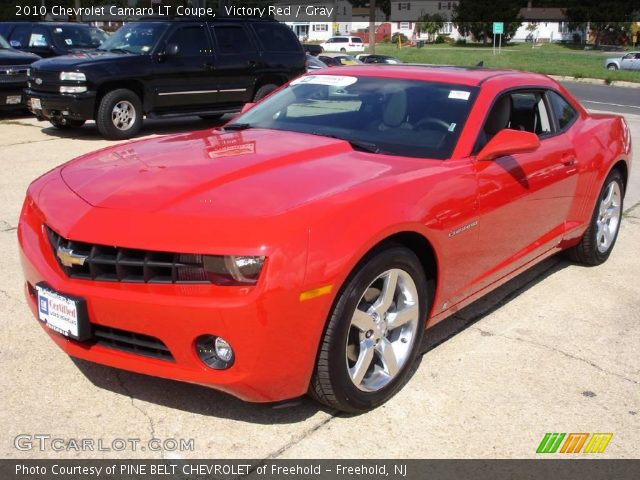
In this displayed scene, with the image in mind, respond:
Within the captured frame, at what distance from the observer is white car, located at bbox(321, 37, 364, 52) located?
61.1m

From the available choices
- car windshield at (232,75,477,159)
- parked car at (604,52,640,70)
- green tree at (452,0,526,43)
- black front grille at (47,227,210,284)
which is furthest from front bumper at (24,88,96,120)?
green tree at (452,0,526,43)

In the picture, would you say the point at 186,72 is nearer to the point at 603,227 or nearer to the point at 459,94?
the point at 603,227

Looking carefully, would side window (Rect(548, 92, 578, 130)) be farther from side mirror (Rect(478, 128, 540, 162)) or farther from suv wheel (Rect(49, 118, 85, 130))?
suv wheel (Rect(49, 118, 85, 130))

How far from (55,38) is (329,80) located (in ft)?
40.8

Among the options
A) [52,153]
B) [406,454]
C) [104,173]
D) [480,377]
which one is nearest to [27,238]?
[104,173]

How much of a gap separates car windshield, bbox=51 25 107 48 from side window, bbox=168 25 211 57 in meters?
4.19

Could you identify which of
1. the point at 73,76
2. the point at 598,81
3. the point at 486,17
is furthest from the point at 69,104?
the point at 486,17

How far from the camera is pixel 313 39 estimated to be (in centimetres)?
9894

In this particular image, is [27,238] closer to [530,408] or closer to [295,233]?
[295,233]

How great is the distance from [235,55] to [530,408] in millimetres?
10135

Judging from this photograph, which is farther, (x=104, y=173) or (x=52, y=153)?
(x=52, y=153)

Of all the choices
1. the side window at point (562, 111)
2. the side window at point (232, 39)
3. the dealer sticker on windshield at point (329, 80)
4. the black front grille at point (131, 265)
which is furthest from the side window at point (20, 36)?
the black front grille at point (131, 265)

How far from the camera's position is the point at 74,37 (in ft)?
49.9

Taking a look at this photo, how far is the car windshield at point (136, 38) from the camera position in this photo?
11469mm
